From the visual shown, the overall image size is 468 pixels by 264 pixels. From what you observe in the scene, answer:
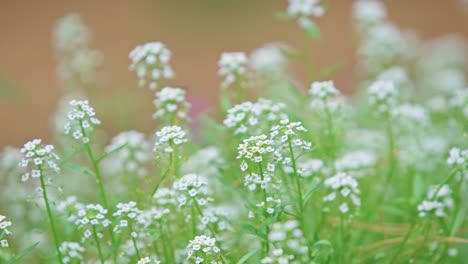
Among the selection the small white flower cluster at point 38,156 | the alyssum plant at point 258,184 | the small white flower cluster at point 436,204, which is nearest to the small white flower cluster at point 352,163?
the alyssum plant at point 258,184

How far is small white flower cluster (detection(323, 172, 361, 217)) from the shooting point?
1.93m

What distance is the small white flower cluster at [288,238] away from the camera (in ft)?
5.44

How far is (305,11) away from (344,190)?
0.83m

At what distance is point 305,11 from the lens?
2.48 meters

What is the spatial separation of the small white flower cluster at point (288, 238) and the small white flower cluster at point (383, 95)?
Answer: 0.61 metres

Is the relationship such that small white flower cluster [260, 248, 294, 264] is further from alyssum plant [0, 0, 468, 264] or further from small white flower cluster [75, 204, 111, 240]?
small white flower cluster [75, 204, 111, 240]

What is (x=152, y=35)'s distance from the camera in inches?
261

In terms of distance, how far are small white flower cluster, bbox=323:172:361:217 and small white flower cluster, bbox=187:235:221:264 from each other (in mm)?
487

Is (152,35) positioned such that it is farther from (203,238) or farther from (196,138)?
(203,238)

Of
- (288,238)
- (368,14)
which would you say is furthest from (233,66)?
(368,14)

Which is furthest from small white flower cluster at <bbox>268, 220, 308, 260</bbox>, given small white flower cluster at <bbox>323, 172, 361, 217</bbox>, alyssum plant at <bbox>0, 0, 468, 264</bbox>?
small white flower cluster at <bbox>323, 172, 361, 217</bbox>

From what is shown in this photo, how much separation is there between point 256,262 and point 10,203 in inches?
43.5

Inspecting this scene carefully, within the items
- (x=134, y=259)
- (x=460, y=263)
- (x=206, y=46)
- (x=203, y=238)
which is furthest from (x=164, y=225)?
(x=206, y=46)

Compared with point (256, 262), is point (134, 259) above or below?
above
